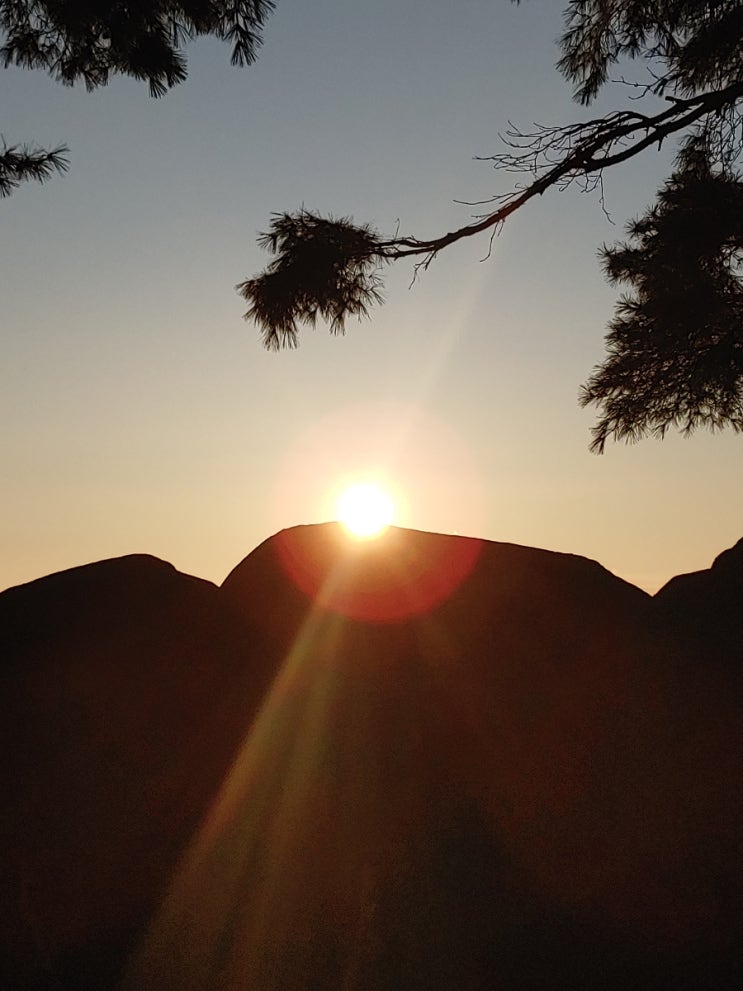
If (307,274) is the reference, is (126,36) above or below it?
above

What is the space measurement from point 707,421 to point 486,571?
2.50 meters

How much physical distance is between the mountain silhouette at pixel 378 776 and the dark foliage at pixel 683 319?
1.37 m

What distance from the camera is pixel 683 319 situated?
22.3 feet

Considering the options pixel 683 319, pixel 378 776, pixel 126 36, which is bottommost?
pixel 378 776

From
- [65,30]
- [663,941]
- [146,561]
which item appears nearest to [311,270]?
[146,561]

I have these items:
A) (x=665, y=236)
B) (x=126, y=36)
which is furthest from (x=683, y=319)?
(x=126, y=36)

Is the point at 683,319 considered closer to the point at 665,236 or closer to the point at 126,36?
the point at 665,236

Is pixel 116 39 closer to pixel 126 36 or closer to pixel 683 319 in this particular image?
pixel 126 36

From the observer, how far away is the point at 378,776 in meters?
5.79

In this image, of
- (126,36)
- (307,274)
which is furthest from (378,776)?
(126,36)

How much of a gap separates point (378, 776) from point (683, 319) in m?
3.90

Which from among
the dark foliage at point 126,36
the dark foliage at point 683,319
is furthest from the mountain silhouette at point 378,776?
the dark foliage at point 126,36

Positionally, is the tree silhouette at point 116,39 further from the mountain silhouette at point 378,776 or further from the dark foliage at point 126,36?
the mountain silhouette at point 378,776

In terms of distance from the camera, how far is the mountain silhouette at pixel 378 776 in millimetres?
5121
